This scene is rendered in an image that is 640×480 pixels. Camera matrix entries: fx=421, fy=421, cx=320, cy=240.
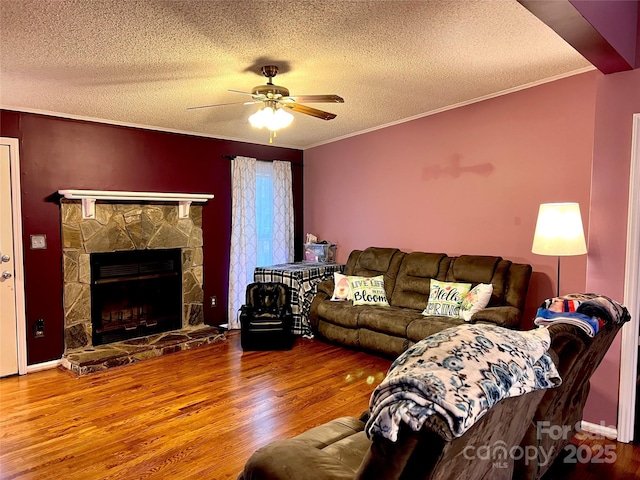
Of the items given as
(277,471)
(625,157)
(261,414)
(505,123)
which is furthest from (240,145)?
(277,471)

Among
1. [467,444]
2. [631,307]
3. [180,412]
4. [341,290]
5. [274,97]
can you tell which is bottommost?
[180,412]

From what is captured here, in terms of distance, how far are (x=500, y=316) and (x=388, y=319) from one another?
3.42 ft

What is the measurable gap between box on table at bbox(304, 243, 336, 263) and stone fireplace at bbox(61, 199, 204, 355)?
59.9 inches

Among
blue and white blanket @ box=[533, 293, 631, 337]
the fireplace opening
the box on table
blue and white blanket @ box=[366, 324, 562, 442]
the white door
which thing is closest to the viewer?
blue and white blanket @ box=[366, 324, 562, 442]

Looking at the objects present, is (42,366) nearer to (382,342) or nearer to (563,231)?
(382,342)

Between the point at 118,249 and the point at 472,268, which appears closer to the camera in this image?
the point at 472,268

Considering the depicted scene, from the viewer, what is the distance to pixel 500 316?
11.5 ft

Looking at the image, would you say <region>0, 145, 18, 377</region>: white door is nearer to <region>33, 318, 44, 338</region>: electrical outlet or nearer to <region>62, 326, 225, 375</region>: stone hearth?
<region>33, 318, 44, 338</region>: electrical outlet

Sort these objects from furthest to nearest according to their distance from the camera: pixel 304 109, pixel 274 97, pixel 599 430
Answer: pixel 304 109
pixel 274 97
pixel 599 430

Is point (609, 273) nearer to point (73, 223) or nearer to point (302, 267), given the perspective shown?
point (302, 267)

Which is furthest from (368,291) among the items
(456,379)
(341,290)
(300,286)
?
(456,379)

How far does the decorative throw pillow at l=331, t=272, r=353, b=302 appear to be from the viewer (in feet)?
15.7

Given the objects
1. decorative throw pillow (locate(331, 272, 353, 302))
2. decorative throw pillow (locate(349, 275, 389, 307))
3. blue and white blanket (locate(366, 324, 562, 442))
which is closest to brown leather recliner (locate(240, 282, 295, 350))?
decorative throw pillow (locate(331, 272, 353, 302))

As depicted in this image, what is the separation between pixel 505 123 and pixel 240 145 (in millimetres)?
3270
